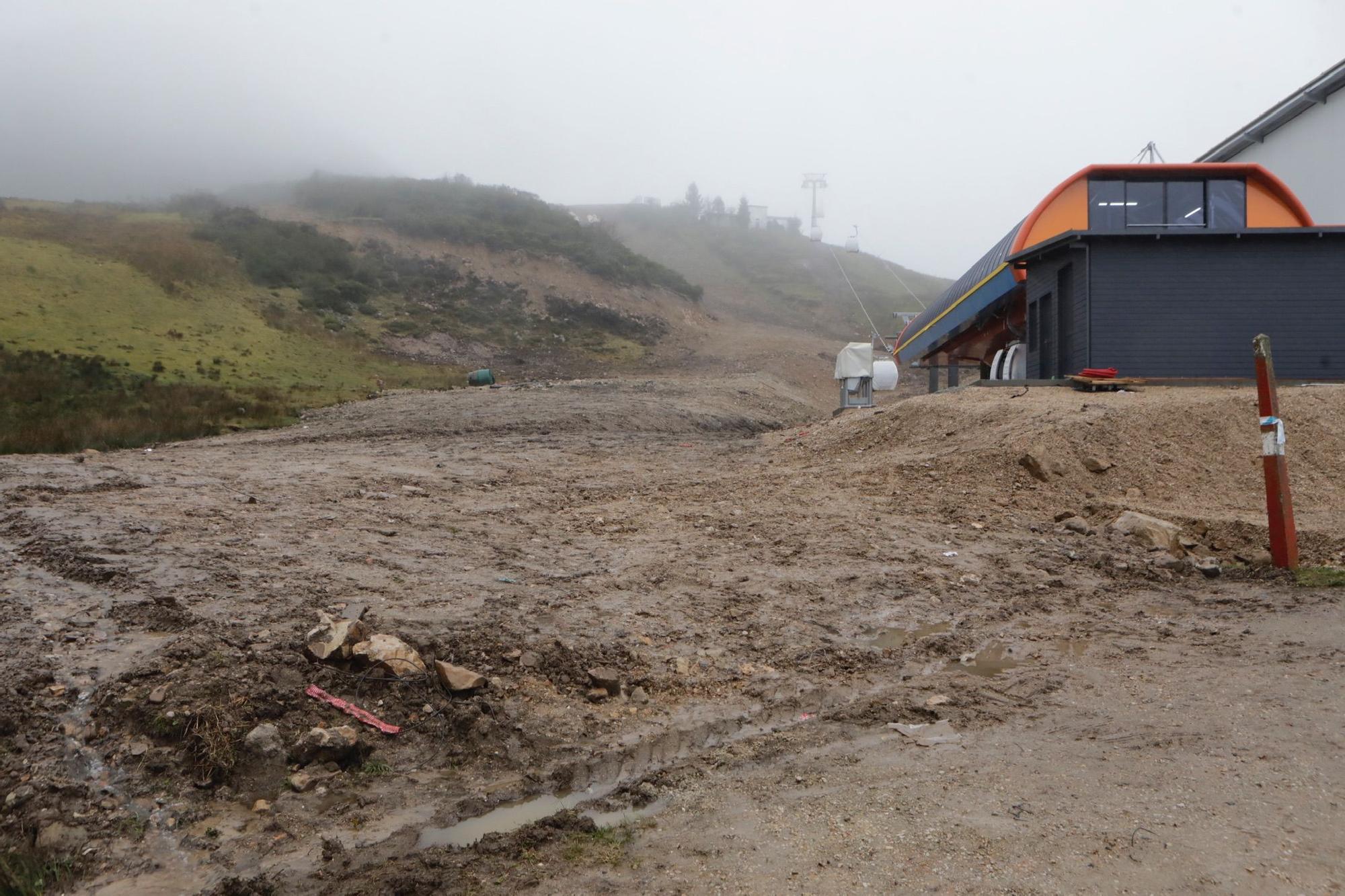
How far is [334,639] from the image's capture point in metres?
4.38

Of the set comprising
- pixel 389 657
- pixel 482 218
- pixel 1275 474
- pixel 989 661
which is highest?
pixel 482 218

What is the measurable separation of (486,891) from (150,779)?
1.54 meters

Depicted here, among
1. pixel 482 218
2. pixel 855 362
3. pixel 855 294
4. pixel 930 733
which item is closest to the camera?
pixel 930 733

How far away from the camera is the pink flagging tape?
395cm

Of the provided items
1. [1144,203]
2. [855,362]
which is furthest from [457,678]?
[1144,203]

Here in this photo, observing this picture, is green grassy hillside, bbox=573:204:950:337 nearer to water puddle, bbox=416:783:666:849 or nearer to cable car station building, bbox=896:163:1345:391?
cable car station building, bbox=896:163:1345:391

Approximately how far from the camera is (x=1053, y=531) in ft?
26.1

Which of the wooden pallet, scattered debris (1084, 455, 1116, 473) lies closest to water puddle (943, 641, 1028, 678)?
scattered debris (1084, 455, 1116, 473)

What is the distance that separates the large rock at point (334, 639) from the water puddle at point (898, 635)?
9.95 feet

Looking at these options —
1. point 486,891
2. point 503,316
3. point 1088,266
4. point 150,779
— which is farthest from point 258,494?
point 503,316

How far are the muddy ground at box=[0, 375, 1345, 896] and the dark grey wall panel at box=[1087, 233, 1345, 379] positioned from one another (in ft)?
17.5

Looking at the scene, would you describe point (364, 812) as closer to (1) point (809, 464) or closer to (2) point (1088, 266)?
(1) point (809, 464)

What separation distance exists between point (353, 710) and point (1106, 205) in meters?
18.0

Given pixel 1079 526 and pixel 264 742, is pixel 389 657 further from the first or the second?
pixel 1079 526
